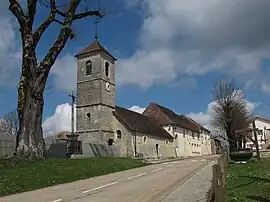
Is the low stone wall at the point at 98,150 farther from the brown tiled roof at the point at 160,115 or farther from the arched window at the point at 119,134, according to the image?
the brown tiled roof at the point at 160,115

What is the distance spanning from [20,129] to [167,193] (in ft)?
44.2

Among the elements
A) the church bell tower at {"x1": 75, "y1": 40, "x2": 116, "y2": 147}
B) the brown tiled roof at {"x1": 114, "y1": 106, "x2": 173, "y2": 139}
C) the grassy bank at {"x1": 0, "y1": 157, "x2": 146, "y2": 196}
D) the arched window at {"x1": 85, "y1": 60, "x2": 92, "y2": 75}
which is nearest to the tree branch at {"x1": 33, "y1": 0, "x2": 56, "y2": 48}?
the grassy bank at {"x1": 0, "y1": 157, "x2": 146, "y2": 196}

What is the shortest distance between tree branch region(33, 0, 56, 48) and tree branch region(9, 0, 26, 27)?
1123mm

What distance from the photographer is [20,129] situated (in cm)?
2361

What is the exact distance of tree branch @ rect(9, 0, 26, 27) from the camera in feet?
75.3

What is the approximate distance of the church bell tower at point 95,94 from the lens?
2046 inches

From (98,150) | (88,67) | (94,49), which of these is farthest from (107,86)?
(98,150)

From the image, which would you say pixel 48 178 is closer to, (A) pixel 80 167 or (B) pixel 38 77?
(A) pixel 80 167

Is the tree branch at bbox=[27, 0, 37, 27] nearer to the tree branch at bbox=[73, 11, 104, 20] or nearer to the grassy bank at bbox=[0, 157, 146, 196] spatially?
the tree branch at bbox=[73, 11, 104, 20]

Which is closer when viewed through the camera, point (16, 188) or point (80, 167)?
point (16, 188)

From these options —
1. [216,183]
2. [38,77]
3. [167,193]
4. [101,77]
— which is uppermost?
[101,77]

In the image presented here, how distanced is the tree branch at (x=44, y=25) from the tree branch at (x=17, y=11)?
112cm

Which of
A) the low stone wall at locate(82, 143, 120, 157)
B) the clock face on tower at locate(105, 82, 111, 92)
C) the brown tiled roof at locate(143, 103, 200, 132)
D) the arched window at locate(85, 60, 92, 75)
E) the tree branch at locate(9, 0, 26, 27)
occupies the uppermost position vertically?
the arched window at locate(85, 60, 92, 75)

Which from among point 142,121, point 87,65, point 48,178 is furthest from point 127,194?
point 142,121
